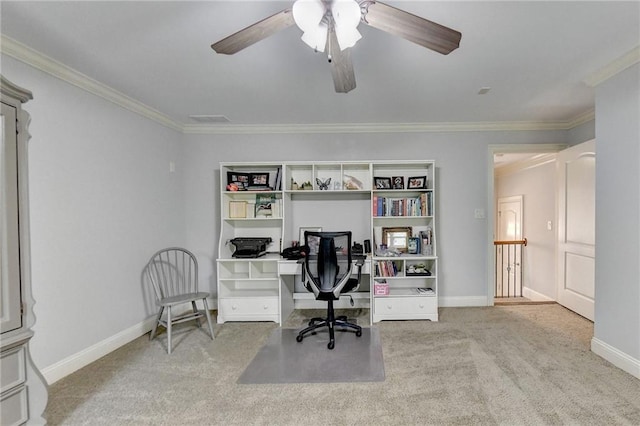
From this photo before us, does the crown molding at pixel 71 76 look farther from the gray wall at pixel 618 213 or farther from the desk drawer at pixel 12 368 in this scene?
the gray wall at pixel 618 213

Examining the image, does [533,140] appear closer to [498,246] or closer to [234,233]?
[498,246]

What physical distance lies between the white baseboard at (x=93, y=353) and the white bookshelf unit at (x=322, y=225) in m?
0.79

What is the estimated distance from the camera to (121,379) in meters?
2.26

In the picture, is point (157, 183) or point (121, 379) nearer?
point (121, 379)

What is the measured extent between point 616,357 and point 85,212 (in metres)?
4.41

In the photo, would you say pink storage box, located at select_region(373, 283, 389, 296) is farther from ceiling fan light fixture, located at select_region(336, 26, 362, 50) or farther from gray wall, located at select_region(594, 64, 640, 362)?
ceiling fan light fixture, located at select_region(336, 26, 362, 50)

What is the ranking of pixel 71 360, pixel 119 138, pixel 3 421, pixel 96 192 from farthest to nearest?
pixel 119 138 < pixel 96 192 < pixel 71 360 < pixel 3 421

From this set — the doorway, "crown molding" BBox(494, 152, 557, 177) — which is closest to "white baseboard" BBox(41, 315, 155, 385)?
the doorway

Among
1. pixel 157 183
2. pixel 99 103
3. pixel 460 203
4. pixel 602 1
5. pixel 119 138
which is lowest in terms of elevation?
pixel 460 203

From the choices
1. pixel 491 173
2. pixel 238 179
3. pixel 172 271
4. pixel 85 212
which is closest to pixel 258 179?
pixel 238 179

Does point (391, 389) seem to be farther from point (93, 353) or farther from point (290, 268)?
point (93, 353)

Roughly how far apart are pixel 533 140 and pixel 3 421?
5.23 metres

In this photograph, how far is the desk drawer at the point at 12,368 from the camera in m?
1.44

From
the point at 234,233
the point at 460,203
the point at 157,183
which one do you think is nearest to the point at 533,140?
the point at 460,203
